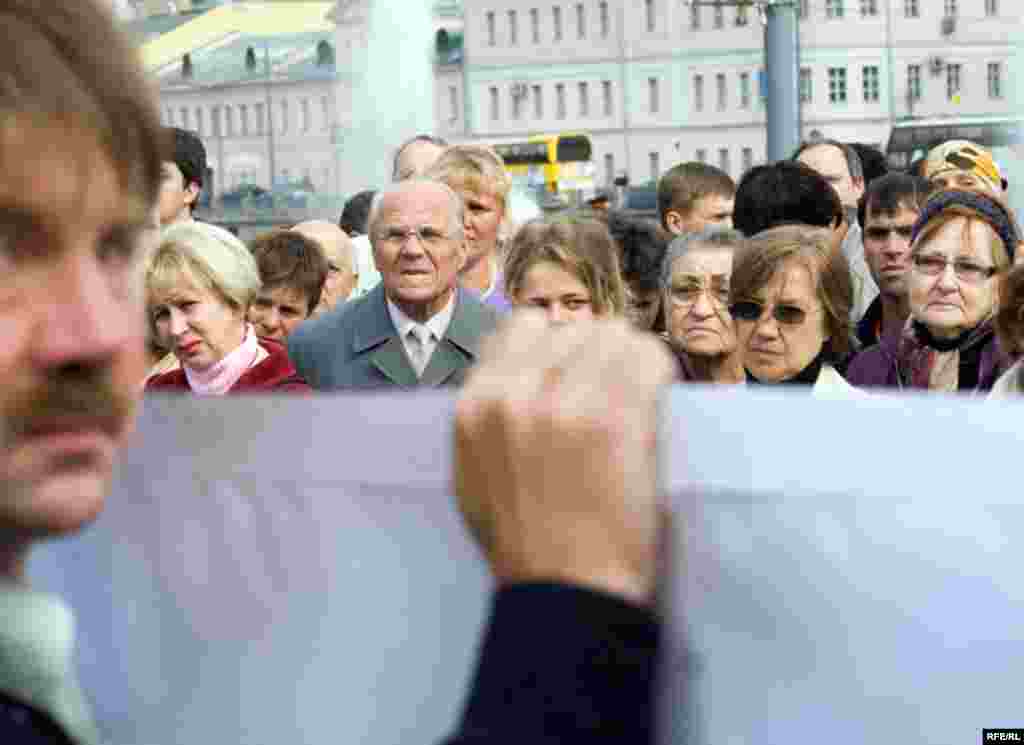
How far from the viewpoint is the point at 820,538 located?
109 cm

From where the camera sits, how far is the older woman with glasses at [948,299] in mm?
4602

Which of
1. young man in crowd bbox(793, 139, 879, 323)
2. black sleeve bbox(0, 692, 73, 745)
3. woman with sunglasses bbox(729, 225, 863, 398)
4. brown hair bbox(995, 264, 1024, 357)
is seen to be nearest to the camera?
black sleeve bbox(0, 692, 73, 745)

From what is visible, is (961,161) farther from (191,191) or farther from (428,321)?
(428,321)

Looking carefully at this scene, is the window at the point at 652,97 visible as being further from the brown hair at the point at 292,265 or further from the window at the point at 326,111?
the brown hair at the point at 292,265

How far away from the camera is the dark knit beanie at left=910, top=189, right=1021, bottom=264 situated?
4742mm

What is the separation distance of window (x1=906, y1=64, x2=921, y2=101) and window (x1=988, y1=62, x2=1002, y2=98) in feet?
6.18

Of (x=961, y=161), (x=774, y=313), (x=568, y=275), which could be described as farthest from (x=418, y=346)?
(x=961, y=161)

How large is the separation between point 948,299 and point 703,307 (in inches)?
18.3

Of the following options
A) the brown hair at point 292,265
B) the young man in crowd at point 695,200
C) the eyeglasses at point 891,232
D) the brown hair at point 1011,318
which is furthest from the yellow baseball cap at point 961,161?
the brown hair at point 1011,318

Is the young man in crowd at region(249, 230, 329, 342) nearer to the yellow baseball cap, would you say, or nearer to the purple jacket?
the purple jacket

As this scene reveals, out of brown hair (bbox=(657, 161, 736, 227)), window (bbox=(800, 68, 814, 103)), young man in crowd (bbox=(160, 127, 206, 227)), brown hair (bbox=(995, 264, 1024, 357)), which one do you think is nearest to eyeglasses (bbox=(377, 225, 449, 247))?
young man in crowd (bbox=(160, 127, 206, 227))

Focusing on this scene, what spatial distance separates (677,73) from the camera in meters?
72.8

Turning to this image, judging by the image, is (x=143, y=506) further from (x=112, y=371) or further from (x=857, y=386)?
(x=857, y=386)

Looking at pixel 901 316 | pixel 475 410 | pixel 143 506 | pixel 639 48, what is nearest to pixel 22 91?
pixel 475 410
